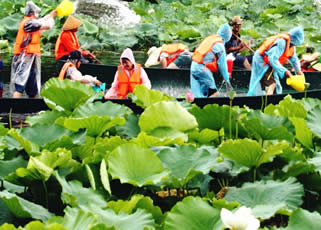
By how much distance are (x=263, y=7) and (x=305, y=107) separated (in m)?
12.3

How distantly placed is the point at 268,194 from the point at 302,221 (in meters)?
0.30

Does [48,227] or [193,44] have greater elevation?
[48,227]

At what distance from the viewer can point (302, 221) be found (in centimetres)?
171

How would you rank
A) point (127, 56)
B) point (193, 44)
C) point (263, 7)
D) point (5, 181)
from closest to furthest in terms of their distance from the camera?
1. point (5, 181)
2. point (127, 56)
3. point (193, 44)
4. point (263, 7)

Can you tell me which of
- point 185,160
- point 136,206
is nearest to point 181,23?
point 185,160

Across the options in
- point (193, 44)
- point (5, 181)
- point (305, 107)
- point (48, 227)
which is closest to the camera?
point (48, 227)

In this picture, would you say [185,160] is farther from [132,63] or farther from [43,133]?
[132,63]

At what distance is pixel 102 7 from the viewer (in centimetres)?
1376

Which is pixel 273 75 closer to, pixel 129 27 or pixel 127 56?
pixel 127 56

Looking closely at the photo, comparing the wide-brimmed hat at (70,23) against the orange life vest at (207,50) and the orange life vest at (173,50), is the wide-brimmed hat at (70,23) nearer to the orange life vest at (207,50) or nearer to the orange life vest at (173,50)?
the orange life vest at (207,50)

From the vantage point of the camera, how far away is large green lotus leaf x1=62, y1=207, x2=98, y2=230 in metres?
1.61

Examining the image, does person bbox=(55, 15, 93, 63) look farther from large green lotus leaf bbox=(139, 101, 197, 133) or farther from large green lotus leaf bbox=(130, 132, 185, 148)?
large green lotus leaf bbox=(130, 132, 185, 148)

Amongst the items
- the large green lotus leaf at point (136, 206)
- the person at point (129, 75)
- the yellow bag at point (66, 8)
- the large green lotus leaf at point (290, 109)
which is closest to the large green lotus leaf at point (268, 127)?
the large green lotus leaf at point (290, 109)

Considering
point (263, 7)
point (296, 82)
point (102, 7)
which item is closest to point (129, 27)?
point (102, 7)
